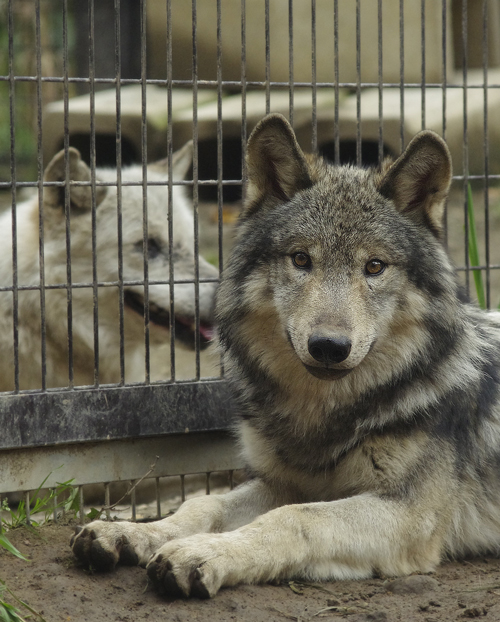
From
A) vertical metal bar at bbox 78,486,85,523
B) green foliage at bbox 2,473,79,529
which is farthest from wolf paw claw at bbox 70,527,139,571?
vertical metal bar at bbox 78,486,85,523

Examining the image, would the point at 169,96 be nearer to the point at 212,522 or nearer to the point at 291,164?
the point at 291,164

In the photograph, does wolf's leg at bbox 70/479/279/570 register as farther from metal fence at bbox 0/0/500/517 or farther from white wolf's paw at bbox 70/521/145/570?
metal fence at bbox 0/0/500/517

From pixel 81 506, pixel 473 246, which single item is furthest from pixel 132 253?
pixel 473 246

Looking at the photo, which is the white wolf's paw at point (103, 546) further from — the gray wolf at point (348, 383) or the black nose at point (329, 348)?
the black nose at point (329, 348)

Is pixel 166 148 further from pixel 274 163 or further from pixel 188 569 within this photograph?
pixel 188 569

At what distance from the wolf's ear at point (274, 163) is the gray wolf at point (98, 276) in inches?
55.0

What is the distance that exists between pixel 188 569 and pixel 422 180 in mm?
1802

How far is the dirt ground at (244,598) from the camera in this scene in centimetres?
266

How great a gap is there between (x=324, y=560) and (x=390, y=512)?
316 mm

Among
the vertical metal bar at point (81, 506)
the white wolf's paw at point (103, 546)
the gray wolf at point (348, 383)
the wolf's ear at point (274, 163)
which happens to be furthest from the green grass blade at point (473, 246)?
the white wolf's paw at point (103, 546)

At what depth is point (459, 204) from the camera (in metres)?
9.70

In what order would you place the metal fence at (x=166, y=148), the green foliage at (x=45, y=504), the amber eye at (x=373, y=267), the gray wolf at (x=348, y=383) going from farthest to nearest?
the metal fence at (x=166, y=148) → the green foliage at (x=45, y=504) → the amber eye at (x=373, y=267) → the gray wolf at (x=348, y=383)

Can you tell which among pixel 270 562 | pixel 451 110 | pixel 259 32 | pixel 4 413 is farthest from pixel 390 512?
pixel 451 110

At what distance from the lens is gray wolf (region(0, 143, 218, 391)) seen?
4.83 meters
